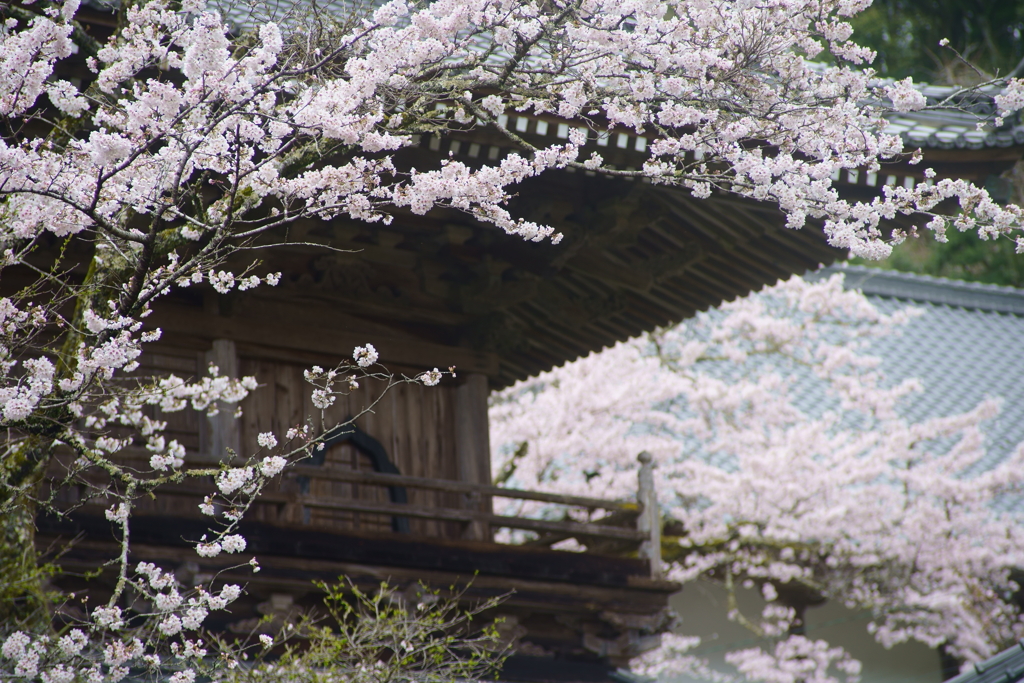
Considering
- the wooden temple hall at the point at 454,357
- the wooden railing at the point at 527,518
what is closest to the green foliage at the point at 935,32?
the wooden temple hall at the point at 454,357

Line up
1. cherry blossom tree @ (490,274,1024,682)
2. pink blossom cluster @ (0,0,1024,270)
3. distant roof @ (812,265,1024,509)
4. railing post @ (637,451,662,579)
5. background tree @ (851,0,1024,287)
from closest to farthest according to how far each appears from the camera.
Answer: pink blossom cluster @ (0,0,1024,270) → railing post @ (637,451,662,579) → cherry blossom tree @ (490,274,1024,682) → distant roof @ (812,265,1024,509) → background tree @ (851,0,1024,287)

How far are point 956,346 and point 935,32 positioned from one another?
846 cm

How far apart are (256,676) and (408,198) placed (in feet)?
6.43

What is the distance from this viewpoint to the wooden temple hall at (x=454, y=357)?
20.8ft

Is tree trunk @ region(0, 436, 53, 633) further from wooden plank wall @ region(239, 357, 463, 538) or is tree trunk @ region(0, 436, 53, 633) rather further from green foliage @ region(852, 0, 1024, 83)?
green foliage @ region(852, 0, 1024, 83)

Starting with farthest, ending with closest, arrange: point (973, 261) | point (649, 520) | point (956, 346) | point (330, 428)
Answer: point (973, 261) < point (956, 346) < point (649, 520) < point (330, 428)

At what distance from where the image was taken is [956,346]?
17.5m

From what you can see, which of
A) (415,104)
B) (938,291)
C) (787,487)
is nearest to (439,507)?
(415,104)

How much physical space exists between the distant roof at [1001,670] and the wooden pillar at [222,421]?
3980 mm

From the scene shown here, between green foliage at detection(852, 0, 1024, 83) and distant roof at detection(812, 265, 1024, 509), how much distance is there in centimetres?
547

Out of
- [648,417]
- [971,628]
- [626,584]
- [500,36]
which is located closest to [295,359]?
[626,584]

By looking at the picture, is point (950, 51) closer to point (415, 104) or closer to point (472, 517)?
point (472, 517)

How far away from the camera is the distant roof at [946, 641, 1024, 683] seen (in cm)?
537

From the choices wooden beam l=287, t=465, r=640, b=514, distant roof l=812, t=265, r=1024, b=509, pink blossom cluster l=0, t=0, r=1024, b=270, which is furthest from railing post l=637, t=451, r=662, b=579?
distant roof l=812, t=265, r=1024, b=509
